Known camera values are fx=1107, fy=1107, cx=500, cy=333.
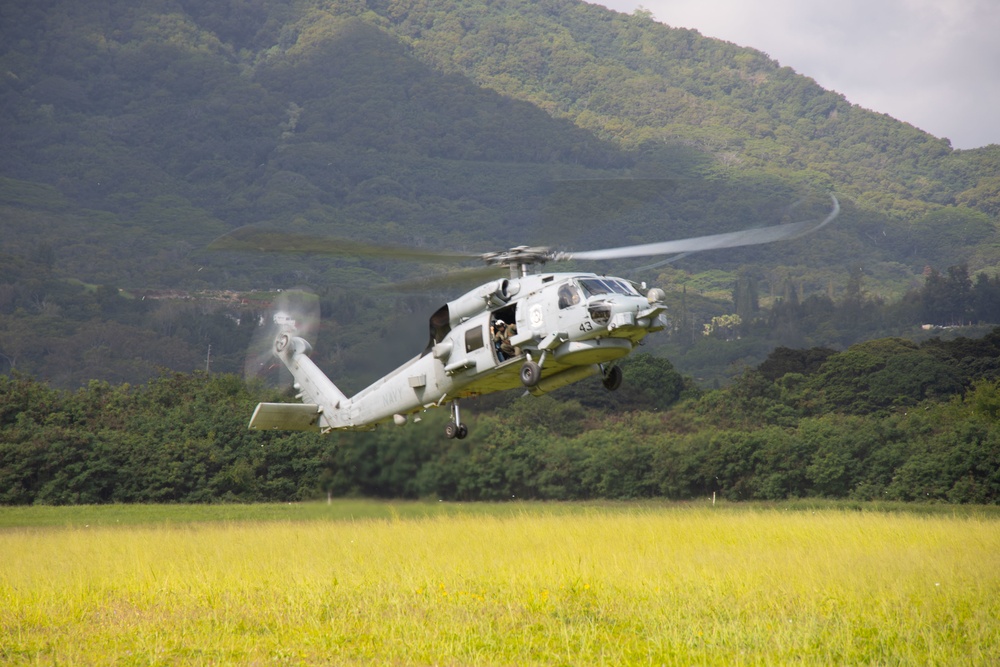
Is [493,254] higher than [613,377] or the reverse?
higher

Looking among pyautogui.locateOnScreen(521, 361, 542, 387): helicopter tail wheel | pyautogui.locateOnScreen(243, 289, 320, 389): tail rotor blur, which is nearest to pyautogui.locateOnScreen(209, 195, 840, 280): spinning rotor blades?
pyautogui.locateOnScreen(521, 361, 542, 387): helicopter tail wheel

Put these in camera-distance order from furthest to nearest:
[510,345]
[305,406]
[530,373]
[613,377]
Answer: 1. [305,406]
2. [613,377]
3. [510,345]
4. [530,373]

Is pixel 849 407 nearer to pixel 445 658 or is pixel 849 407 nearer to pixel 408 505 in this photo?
pixel 408 505

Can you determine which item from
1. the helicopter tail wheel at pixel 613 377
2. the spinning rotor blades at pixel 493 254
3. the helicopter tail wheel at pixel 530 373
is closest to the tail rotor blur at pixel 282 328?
the spinning rotor blades at pixel 493 254

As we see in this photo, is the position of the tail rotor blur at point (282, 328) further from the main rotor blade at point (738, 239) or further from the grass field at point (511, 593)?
the main rotor blade at point (738, 239)

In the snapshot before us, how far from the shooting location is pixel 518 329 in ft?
70.5

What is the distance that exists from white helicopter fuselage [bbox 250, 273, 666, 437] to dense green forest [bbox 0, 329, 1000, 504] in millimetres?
5556

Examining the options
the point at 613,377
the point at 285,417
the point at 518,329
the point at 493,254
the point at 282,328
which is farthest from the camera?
the point at 282,328

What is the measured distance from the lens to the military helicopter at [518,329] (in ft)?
65.8

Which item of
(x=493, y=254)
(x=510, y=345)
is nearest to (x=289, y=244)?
(x=493, y=254)

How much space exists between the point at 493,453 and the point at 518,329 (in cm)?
1612

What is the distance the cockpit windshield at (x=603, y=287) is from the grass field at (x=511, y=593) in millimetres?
5021

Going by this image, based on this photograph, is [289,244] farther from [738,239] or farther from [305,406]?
[738,239]

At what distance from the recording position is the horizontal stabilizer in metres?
25.8
